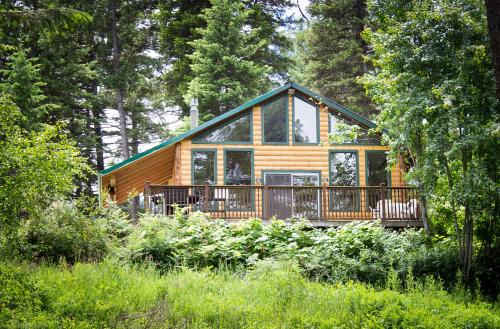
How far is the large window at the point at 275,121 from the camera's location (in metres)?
17.1

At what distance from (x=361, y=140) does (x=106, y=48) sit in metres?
14.9

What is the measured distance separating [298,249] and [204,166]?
271 inches

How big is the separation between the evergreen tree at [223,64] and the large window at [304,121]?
581 cm

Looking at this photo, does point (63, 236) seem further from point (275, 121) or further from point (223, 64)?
point (223, 64)

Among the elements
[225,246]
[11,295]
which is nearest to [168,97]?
[225,246]

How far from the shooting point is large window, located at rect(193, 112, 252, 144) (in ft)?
55.0

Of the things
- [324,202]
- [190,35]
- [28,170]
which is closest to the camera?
[28,170]

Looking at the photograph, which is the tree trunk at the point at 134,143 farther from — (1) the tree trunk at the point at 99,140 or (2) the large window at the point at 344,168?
(2) the large window at the point at 344,168

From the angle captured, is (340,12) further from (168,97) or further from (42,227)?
(42,227)

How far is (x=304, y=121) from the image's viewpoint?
17.4 meters

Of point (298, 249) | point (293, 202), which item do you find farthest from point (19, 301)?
point (293, 202)

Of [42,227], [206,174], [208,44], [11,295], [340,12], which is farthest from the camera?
[340,12]

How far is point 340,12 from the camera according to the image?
25.7 metres

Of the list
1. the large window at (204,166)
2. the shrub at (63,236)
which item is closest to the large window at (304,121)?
the large window at (204,166)
